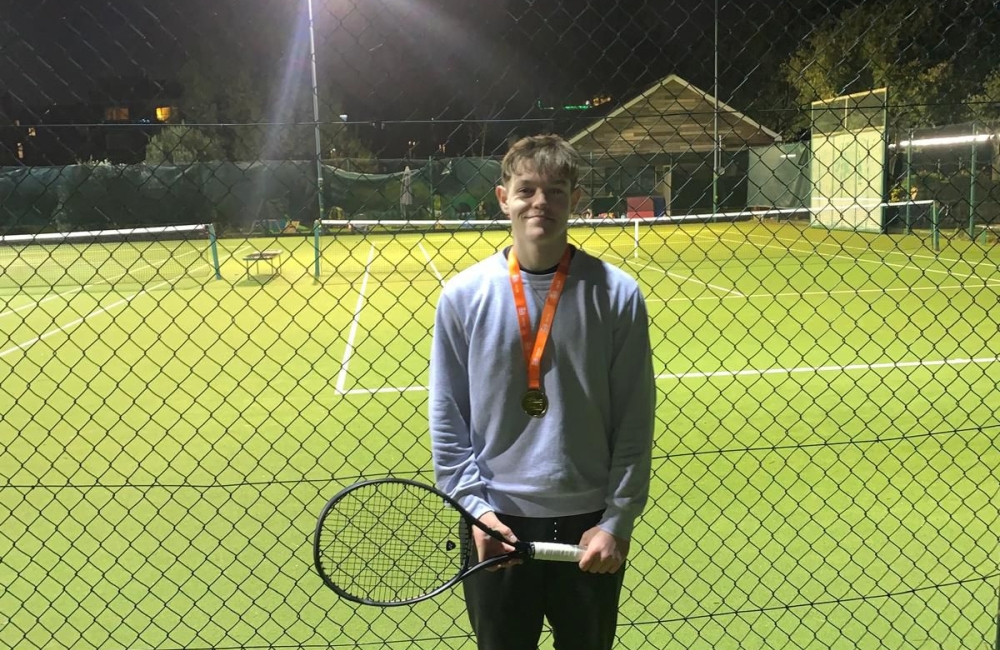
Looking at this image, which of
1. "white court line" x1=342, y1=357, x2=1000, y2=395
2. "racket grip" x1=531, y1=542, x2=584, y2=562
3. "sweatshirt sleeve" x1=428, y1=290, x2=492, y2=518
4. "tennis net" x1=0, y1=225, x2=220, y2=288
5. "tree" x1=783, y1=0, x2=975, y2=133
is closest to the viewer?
"racket grip" x1=531, y1=542, x2=584, y2=562

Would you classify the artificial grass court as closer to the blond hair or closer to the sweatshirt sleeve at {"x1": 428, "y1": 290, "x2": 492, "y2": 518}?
the sweatshirt sleeve at {"x1": 428, "y1": 290, "x2": 492, "y2": 518}

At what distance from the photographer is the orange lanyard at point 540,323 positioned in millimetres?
2004

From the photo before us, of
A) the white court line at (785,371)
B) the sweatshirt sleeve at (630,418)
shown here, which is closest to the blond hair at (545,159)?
the sweatshirt sleeve at (630,418)

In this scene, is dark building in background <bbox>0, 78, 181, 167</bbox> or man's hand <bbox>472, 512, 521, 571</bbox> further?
dark building in background <bbox>0, 78, 181, 167</bbox>

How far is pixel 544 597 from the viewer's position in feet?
7.06

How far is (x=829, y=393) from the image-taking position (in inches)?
234

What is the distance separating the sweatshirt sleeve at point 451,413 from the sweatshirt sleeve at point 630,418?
0.31 metres

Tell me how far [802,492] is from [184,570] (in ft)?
9.65

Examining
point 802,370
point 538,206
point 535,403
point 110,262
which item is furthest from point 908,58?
point 535,403

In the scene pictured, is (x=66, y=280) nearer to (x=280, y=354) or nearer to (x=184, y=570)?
(x=280, y=354)

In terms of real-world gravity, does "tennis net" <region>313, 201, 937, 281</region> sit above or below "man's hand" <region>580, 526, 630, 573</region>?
below

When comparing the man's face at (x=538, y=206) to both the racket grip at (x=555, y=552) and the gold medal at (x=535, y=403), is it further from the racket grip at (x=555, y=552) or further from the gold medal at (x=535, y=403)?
the racket grip at (x=555, y=552)

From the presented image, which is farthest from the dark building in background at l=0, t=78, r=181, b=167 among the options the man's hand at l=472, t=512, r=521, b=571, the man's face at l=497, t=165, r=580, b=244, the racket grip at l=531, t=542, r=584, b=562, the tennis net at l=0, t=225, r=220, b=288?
the racket grip at l=531, t=542, r=584, b=562

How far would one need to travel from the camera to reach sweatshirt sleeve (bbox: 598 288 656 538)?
6.61 ft
